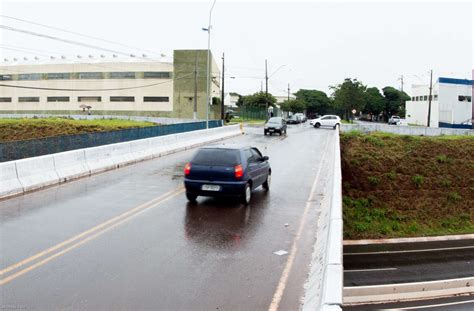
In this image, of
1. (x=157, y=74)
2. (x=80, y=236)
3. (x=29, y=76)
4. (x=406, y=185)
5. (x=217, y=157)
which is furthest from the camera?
(x=29, y=76)

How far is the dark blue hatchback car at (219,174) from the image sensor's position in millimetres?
11891

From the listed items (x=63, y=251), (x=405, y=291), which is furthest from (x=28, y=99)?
(x=63, y=251)

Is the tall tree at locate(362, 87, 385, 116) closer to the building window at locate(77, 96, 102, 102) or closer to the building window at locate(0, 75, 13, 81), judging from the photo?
the building window at locate(77, 96, 102, 102)

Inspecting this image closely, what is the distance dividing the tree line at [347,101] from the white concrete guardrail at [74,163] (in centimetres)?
5343

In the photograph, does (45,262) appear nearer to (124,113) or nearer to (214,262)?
(214,262)

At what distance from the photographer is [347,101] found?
266 feet

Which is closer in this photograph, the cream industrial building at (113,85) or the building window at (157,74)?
the cream industrial building at (113,85)

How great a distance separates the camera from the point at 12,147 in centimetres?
1608

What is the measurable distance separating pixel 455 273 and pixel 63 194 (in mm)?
18113

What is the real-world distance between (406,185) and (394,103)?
287 feet

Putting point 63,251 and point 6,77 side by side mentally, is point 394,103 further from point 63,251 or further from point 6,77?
point 63,251

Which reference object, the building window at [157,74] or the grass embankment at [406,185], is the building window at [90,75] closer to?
the building window at [157,74]

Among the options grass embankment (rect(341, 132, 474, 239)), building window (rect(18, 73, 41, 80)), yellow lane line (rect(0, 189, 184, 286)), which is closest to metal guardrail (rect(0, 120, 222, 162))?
yellow lane line (rect(0, 189, 184, 286))

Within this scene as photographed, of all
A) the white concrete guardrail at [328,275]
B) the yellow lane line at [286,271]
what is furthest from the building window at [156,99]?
the white concrete guardrail at [328,275]
